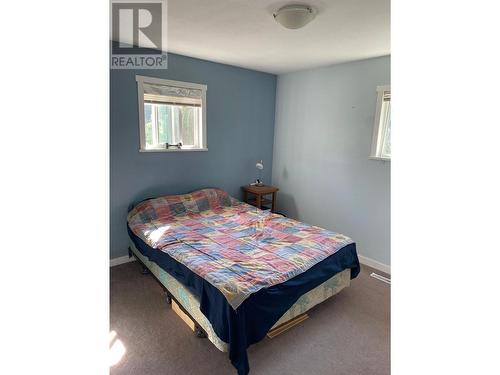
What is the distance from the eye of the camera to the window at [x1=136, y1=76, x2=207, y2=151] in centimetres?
308

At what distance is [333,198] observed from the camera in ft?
12.1

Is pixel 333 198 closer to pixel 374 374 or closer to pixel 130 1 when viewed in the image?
pixel 374 374

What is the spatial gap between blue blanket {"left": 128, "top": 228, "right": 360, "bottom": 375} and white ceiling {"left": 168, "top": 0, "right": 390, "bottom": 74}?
1.87m

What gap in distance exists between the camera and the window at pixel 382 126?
3.06 metres

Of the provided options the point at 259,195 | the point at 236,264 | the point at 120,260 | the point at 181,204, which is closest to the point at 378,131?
the point at 259,195

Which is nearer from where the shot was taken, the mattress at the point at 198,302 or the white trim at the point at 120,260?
the mattress at the point at 198,302

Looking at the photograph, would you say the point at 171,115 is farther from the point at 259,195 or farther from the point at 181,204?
the point at 259,195

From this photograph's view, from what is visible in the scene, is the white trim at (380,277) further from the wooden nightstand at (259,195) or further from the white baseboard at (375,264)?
the wooden nightstand at (259,195)

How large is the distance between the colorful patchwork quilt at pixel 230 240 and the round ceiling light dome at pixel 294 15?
1744 mm

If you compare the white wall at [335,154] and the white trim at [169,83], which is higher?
the white trim at [169,83]

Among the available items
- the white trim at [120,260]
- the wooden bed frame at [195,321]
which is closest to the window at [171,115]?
the white trim at [120,260]

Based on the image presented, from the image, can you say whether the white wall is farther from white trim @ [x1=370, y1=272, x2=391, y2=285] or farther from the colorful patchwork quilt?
the colorful patchwork quilt

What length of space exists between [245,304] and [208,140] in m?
2.42
